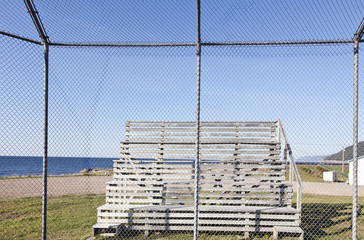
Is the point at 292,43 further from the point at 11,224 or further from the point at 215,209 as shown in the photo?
the point at 11,224

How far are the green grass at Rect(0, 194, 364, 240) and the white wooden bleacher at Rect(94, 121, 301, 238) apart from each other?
0.33 metres

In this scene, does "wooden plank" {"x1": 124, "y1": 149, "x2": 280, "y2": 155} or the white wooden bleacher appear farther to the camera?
"wooden plank" {"x1": 124, "y1": 149, "x2": 280, "y2": 155}

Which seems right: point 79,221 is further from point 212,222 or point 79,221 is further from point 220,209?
point 220,209

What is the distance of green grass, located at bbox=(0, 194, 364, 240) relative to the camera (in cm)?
588

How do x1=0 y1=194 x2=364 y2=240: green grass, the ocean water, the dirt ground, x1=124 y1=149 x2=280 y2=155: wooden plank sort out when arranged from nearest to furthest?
x1=0 y1=194 x2=364 y2=240: green grass
x1=124 y1=149 x2=280 y2=155: wooden plank
the dirt ground
the ocean water

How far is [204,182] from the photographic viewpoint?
6680mm

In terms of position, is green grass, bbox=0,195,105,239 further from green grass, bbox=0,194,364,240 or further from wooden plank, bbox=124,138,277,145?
wooden plank, bbox=124,138,277,145

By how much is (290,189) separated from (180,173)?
2.59m

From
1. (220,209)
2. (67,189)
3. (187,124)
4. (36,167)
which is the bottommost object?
(36,167)

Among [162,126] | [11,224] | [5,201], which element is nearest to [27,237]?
[11,224]

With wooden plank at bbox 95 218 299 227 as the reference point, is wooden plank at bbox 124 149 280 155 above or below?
above

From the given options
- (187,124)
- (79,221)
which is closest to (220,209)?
(187,124)

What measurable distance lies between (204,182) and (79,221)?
328 centimetres

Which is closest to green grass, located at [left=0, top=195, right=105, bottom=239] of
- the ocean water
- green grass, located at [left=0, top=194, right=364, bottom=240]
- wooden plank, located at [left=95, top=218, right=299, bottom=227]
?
green grass, located at [left=0, top=194, right=364, bottom=240]
